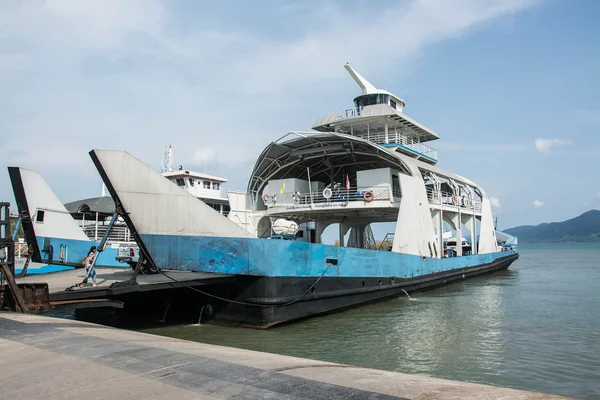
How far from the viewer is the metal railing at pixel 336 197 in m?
19.4

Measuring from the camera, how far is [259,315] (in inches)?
440

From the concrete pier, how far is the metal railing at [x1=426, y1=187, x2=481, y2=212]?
17.5 m

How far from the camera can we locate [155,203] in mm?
11945

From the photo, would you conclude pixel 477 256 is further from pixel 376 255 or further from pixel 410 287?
pixel 376 255

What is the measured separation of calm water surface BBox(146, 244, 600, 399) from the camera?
7770 mm

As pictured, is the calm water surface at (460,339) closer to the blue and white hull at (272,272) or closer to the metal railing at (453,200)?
the blue and white hull at (272,272)

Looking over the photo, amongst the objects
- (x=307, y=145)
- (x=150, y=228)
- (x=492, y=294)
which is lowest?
(x=492, y=294)

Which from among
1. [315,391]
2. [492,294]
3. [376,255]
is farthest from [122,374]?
[492,294]


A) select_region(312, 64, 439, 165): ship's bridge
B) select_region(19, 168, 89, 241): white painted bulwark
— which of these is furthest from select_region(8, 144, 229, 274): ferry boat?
select_region(312, 64, 439, 165): ship's bridge

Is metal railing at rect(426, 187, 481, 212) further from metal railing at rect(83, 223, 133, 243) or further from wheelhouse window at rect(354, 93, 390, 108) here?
metal railing at rect(83, 223, 133, 243)

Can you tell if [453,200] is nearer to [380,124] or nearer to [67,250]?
[380,124]

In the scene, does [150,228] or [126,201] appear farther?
[150,228]

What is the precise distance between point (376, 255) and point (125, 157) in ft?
27.8

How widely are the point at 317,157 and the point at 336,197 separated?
240 centimetres
